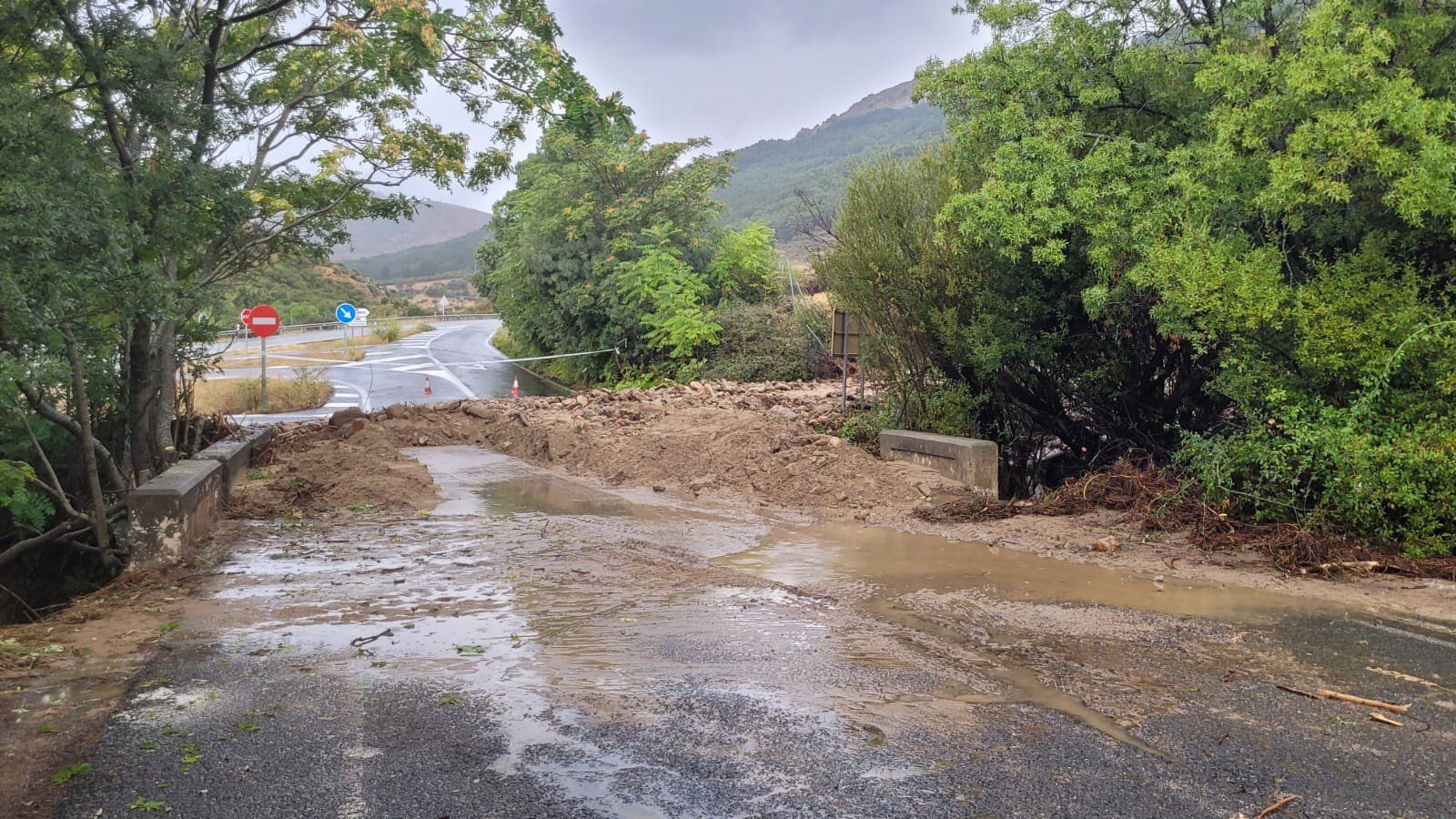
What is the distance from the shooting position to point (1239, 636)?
6.18 m

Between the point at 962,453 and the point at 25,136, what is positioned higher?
the point at 25,136

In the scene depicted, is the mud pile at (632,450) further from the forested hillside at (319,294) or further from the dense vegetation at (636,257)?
the forested hillside at (319,294)

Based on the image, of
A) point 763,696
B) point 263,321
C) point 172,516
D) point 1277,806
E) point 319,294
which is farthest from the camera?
point 319,294

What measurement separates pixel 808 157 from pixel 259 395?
126 meters

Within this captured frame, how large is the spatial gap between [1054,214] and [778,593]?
4.94 meters

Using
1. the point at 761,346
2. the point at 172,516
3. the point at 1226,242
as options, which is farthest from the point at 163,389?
the point at 761,346

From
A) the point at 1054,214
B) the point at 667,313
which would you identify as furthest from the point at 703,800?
the point at 667,313

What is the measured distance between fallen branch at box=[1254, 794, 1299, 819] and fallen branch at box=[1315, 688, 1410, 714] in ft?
4.64

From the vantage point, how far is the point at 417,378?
32.8m

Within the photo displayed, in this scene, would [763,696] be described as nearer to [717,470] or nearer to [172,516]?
[172,516]

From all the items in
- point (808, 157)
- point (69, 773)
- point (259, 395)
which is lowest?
point (69, 773)

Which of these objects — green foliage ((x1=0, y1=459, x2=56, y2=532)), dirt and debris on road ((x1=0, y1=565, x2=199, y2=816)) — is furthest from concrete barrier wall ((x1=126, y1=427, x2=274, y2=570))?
green foliage ((x1=0, y1=459, x2=56, y2=532))

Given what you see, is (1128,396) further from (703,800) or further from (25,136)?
(25,136)

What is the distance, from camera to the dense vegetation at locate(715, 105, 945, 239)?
96312 mm
